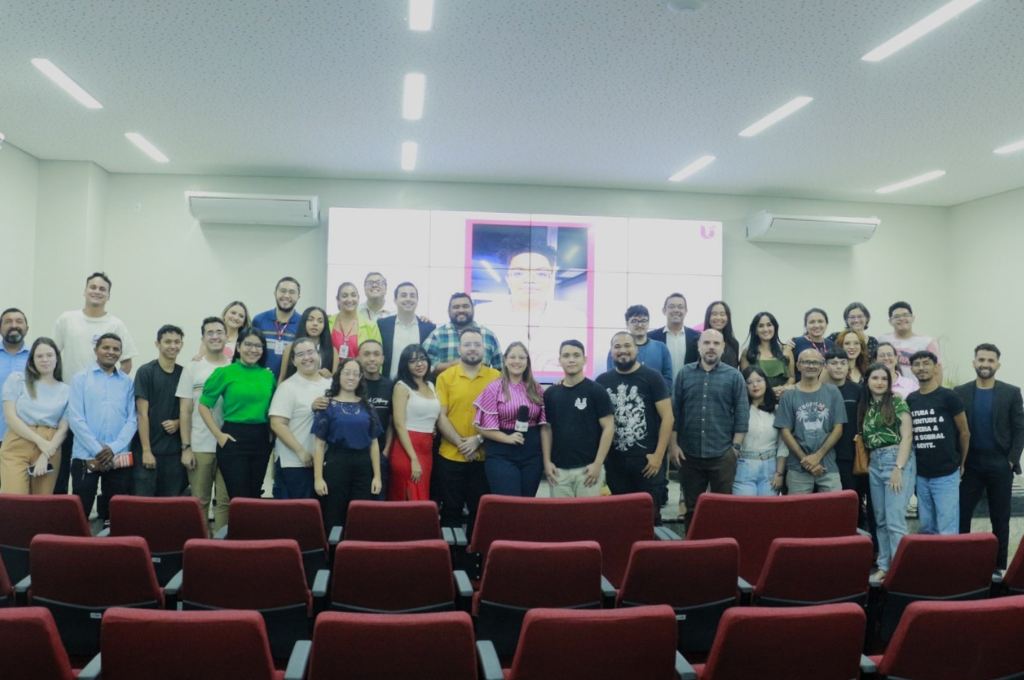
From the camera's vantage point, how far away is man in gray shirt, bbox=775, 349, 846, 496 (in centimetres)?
456

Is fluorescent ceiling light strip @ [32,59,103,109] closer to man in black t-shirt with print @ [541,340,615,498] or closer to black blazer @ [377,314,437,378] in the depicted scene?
black blazer @ [377,314,437,378]

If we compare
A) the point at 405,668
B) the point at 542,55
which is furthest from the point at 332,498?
the point at 542,55

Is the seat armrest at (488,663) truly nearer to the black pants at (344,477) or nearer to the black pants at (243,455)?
the black pants at (344,477)

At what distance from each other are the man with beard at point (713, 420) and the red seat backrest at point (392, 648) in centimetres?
305

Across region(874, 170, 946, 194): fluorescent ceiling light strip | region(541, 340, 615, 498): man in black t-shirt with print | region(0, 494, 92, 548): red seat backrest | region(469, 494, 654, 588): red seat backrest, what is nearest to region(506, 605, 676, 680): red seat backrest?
region(469, 494, 654, 588): red seat backrest

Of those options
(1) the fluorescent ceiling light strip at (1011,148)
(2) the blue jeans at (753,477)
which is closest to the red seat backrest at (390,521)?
(2) the blue jeans at (753,477)

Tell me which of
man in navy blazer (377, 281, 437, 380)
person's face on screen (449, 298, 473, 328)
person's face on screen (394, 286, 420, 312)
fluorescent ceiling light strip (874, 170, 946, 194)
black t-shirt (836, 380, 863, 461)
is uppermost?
fluorescent ceiling light strip (874, 170, 946, 194)

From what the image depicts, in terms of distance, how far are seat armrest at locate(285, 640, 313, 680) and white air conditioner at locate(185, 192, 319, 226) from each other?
270 inches

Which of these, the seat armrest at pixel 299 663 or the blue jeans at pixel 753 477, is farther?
the blue jeans at pixel 753 477

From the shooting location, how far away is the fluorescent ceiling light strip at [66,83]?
5.25m

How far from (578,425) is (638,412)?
0.42m

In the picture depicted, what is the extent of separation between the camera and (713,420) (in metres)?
4.50

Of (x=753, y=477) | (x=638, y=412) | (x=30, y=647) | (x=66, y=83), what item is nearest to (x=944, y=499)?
(x=753, y=477)

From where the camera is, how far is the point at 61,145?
733 centimetres
